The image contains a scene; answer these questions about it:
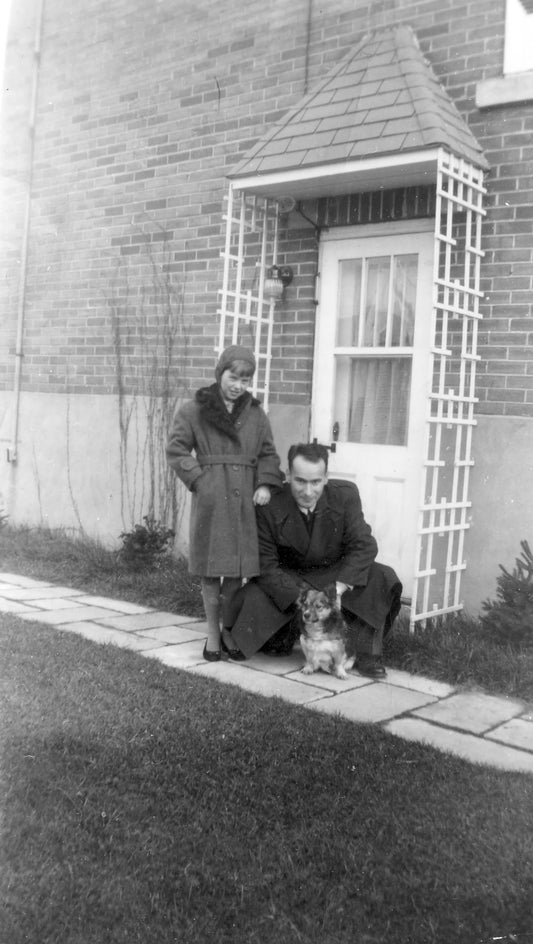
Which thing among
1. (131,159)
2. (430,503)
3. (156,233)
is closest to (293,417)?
(430,503)

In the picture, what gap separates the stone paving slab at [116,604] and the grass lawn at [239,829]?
195cm

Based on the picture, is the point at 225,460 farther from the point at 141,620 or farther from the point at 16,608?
the point at 16,608

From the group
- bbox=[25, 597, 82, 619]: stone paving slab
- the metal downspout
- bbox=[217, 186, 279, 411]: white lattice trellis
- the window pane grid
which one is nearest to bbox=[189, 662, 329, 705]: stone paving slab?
bbox=[25, 597, 82, 619]: stone paving slab

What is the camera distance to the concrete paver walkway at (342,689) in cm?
384

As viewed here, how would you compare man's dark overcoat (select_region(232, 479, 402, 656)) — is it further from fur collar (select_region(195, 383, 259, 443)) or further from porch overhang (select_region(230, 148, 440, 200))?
porch overhang (select_region(230, 148, 440, 200))

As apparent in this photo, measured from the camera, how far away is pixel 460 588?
5684mm

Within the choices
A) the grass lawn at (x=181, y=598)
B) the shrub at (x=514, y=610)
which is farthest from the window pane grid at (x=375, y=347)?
the grass lawn at (x=181, y=598)

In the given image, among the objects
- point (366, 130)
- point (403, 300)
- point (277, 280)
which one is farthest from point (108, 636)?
point (366, 130)

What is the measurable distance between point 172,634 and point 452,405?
219 centimetres

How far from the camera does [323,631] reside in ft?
15.4

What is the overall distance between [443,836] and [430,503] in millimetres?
2848

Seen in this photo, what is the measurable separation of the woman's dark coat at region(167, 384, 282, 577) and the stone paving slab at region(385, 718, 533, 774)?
1326 millimetres

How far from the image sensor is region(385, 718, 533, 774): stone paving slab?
356cm

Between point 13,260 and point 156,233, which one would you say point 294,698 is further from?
point 13,260
